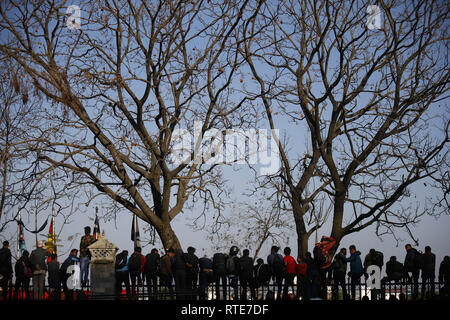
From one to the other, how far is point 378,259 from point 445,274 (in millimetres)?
2434

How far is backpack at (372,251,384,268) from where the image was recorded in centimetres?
2097

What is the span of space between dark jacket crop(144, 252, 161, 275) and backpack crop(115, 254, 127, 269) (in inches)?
26.1

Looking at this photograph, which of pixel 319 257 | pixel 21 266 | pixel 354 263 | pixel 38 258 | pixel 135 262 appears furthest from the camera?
pixel 21 266

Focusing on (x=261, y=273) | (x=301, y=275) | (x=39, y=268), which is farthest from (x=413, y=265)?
(x=39, y=268)

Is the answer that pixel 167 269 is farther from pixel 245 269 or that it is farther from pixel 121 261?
pixel 245 269

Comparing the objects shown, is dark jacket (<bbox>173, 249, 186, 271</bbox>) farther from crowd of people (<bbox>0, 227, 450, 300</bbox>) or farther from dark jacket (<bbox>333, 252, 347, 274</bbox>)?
dark jacket (<bbox>333, 252, 347, 274</bbox>)

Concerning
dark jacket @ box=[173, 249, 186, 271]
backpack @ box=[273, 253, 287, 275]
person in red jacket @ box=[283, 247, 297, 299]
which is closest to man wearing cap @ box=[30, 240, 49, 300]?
dark jacket @ box=[173, 249, 186, 271]

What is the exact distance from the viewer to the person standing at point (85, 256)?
70.3 feet

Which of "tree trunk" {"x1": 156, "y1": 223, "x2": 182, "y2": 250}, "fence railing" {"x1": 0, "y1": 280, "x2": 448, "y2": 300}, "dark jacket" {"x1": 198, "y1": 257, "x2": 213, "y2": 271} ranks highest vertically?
"tree trunk" {"x1": 156, "y1": 223, "x2": 182, "y2": 250}

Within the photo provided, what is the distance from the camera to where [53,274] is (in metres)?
21.0

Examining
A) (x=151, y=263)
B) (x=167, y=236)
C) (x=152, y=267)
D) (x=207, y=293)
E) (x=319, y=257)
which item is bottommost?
(x=207, y=293)

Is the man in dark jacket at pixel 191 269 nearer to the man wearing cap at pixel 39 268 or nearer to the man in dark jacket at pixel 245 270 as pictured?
the man in dark jacket at pixel 245 270

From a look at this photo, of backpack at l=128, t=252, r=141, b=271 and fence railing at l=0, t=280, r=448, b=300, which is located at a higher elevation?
backpack at l=128, t=252, r=141, b=271

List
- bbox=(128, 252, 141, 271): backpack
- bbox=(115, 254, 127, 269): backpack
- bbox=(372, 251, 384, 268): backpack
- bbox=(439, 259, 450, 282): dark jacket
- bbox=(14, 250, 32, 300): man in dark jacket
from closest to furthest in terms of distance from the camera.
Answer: bbox=(128, 252, 141, 271): backpack, bbox=(115, 254, 127, 269): backpack, bbox=(372, 251, 384, 268): backpack, bbox=(439, 259, 450, 282): dark jacket, bbox=(14, 250, 32, 300): man in dark jacket
